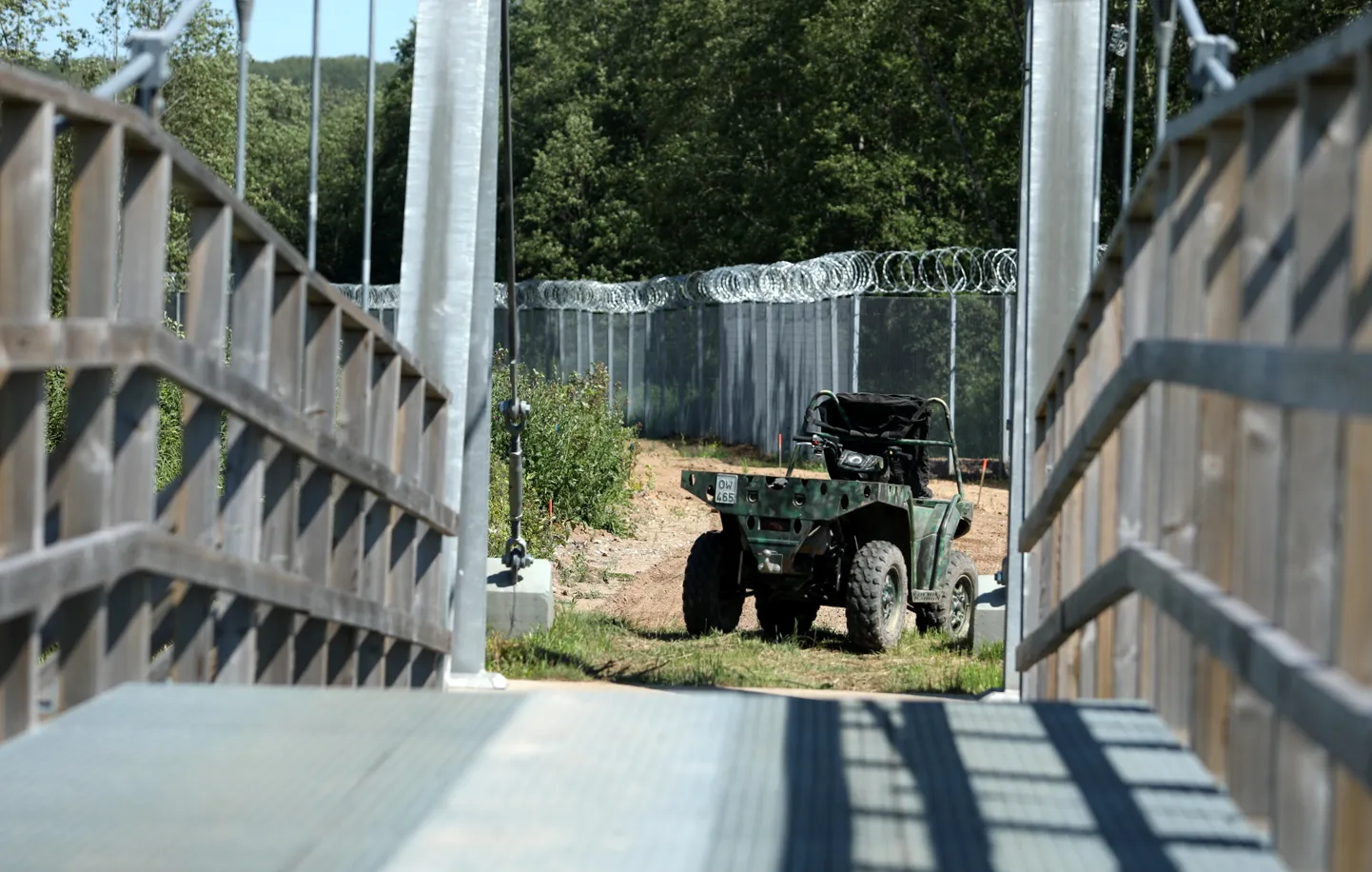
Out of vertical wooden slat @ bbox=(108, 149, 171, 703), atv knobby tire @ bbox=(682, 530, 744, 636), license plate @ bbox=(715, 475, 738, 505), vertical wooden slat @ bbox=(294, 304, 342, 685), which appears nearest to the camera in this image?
vertical wooden slat @ bbox=(108, 149, 171, 703)

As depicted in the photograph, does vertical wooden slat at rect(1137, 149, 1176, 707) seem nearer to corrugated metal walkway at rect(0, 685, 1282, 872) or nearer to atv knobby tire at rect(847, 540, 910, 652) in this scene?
corrugated metal walkway at rect(0, 685, 1282, 872)

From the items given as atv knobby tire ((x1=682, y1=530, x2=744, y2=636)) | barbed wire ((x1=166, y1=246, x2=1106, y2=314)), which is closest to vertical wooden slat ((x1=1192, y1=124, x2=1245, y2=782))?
atv knobby tire ((x1=682, y1=530, x2=744, y2=636))

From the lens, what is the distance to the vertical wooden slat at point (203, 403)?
4062 millimetres

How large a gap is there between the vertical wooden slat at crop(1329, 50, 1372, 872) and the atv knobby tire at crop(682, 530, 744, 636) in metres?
9.10

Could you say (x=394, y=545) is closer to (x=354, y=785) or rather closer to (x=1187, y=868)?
(x=354, y=785)

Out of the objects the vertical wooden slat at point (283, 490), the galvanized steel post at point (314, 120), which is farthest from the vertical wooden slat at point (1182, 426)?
the galvanized steel post at point (314, 120)

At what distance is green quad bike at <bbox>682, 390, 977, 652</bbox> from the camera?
11.0m

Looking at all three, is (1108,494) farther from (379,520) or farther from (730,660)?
(730,660)

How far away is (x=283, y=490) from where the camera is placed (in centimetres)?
471

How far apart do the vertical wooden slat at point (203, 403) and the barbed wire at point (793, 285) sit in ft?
53.7

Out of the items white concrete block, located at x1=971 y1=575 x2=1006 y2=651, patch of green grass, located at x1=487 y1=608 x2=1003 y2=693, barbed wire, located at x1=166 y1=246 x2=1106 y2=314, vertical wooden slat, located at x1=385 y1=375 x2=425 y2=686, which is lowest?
patch of green grass, located at x1=487 y1=608 x2=1003 y2=693

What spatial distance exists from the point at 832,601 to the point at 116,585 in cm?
816

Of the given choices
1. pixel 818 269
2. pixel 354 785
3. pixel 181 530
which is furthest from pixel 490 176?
pixel 818 269

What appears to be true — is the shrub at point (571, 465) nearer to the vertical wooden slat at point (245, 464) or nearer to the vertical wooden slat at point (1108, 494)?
the vertical wooden slat at point (1108, 494)
